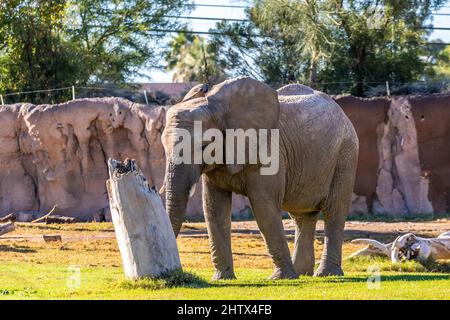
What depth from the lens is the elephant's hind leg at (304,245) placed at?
57.5 ft

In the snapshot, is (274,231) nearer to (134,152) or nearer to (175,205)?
(175,205)

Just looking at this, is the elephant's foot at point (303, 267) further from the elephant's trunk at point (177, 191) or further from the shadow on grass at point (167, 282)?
the shadow on grass at point (167, 282)

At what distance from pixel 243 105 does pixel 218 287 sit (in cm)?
301

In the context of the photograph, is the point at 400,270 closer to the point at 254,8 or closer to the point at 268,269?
the point at 268,269

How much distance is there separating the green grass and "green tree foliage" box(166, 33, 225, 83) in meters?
26.2

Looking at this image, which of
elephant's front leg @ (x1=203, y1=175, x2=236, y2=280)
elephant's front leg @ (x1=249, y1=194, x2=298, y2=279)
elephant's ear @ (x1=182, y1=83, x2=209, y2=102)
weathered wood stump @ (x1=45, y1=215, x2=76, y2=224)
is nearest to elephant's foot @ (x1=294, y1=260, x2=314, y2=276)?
elephant's front leg @ (x1=249, y1=194, x2=298, y2=279)

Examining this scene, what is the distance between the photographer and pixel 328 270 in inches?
673

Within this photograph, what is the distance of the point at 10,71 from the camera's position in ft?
127

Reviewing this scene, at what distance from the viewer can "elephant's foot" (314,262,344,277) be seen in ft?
55.9

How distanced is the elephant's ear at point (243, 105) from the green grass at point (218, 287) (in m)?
1.96

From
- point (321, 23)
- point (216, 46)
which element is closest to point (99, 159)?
point (321, 23)

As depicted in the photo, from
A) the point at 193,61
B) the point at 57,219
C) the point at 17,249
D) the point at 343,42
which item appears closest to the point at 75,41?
the point at 193,61

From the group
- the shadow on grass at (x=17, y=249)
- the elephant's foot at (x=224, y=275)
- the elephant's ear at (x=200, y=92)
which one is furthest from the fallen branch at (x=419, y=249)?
the shadow on grass at (x=17, y=249)

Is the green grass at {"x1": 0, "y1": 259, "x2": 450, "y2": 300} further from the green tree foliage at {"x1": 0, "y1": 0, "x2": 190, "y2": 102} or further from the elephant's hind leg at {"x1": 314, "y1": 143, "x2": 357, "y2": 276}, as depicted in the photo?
the green tree foliage at {"x1": 0, "y1": 0, "x2": 190, "y2": 102}
